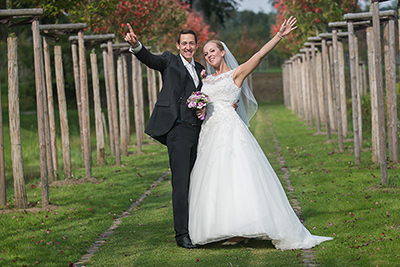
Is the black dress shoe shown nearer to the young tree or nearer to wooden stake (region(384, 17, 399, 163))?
wooden stake (region(384, 17, 399, 163))

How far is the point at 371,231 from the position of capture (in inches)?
250

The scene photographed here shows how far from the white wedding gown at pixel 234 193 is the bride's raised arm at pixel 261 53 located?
0.15 meters

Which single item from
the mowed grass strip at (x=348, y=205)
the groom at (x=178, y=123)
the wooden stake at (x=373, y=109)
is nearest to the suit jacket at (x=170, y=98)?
the groom at (x=178, y=123)

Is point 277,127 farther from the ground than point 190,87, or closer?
closer

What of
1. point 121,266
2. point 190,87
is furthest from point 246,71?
point 121,266

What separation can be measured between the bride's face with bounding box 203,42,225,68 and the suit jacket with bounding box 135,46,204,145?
0.30 m

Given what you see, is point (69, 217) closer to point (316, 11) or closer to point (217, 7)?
point (316, 11)

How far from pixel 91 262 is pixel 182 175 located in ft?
4.32

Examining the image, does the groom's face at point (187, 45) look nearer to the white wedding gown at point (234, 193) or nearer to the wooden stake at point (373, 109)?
the white wedding gown at point (234, 193)

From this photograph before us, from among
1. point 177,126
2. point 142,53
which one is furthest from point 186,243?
point 142,53

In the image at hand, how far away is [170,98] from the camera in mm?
6461

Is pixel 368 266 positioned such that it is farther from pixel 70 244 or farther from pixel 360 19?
pixel 360 19

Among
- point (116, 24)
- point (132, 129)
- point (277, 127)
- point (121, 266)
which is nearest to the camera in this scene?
point (121, 266)

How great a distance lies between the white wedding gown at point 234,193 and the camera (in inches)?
231
